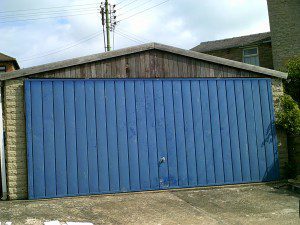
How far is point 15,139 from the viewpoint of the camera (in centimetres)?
779

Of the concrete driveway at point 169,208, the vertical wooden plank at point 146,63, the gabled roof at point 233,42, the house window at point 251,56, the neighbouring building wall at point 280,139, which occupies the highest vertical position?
the gabled roof at point 233,42

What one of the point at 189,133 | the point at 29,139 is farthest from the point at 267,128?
the point at 29,139

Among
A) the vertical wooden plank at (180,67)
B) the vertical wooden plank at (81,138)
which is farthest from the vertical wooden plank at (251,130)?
the vertical wooden plank at (81,138)

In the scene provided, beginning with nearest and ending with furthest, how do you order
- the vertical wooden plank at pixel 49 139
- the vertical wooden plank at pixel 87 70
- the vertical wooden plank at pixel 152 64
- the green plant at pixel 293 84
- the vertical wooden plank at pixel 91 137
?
the vertical wooden plank at pixel 49 139, the vertical wooden plank at pixel 91 137, the vertical wooden plank at pixel 87 70, the vertical wooden plank at pixel 152 64, the green plant at pixel 293 84

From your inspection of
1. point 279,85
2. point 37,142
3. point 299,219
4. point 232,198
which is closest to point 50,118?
point 37,142

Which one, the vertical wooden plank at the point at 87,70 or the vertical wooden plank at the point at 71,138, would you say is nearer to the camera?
the vertical wooden plank at the point at 71,138

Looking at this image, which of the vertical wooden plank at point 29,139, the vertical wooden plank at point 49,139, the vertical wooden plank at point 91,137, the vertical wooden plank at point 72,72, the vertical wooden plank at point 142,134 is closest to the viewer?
the vertical wooden plank at point 29,139

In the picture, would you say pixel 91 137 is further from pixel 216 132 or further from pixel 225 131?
pixel 225 131

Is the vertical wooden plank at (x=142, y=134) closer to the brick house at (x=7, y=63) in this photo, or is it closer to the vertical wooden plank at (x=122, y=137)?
the vertical wooden plank at (x=122, y=137)

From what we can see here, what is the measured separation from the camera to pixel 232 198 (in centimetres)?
773

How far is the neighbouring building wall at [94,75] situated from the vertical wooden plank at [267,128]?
0.31m

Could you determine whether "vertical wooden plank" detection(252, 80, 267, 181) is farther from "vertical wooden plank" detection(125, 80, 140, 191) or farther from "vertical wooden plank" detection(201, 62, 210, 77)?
"vertical wooden plank" detection(125, 80, 140, 191)

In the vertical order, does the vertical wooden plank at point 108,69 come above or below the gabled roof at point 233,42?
below

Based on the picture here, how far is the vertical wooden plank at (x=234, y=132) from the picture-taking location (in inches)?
354
